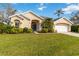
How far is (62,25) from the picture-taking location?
639 cm

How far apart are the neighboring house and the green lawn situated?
184 mm

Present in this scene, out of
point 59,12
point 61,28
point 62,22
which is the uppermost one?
point 59,12

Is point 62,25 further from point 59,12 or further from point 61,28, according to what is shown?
point 59,12

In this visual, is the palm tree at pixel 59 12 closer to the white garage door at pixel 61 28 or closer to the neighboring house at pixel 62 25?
the neighboring house at pixel 62 25

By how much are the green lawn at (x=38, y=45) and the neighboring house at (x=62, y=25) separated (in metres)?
0.18

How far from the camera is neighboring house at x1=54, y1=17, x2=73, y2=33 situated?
20.7 ft

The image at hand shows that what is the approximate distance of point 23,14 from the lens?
20.4 feet

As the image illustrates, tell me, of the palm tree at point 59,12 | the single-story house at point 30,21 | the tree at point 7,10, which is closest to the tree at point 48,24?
the single-story house at point 30,21

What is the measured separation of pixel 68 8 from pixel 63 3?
0.59 feet

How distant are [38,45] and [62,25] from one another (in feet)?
2.46

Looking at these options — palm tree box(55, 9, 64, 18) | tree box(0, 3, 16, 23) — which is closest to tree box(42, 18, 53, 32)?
palm tree box(55, 9, 64, 18)

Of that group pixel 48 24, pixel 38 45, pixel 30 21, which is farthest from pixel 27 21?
pixel 38 45

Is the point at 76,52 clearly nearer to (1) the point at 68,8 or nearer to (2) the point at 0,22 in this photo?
(1) the point at 68,8

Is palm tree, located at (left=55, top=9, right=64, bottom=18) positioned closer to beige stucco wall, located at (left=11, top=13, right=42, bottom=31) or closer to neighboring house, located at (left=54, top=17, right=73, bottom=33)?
neighboring house, located at (left=54, top=17, right=73, bottom=33)
